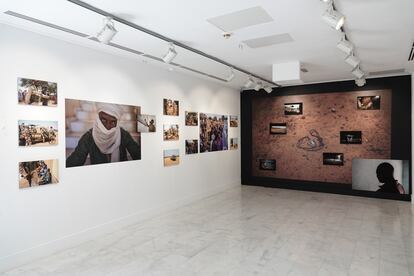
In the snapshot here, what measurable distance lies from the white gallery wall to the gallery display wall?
292 centimetres

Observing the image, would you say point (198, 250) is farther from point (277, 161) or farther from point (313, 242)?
point (277, 161)

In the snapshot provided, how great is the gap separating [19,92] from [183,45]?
8.14 feet

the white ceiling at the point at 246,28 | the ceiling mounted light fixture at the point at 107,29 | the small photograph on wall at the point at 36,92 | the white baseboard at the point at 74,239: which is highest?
the white ceiling at the point at 246,28

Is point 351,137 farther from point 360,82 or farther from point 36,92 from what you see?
point 36,92

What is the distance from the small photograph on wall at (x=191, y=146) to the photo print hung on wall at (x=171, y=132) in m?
0.44

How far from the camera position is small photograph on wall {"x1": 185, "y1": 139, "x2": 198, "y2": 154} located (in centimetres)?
730

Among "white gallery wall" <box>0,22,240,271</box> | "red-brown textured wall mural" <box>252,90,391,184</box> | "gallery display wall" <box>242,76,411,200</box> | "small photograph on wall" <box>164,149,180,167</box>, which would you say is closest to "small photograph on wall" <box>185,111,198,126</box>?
"white gallery wall" <box>0,22,240,271</box>

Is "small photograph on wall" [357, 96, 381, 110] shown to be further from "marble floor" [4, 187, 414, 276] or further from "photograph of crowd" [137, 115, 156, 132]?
"photograph of crowd" [137, 115, 156, 132]

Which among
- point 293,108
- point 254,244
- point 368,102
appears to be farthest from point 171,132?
point 368,102

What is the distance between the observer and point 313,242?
4.71m

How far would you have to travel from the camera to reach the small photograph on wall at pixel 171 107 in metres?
6.58

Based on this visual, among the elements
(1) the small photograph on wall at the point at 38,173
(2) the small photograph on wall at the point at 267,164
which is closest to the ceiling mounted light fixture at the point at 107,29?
(1) the small photograph on wall at the point at 38,173

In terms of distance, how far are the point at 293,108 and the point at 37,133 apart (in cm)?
708

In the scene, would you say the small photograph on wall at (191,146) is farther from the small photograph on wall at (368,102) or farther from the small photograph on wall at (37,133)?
the small photograph on wall at (368,102)
